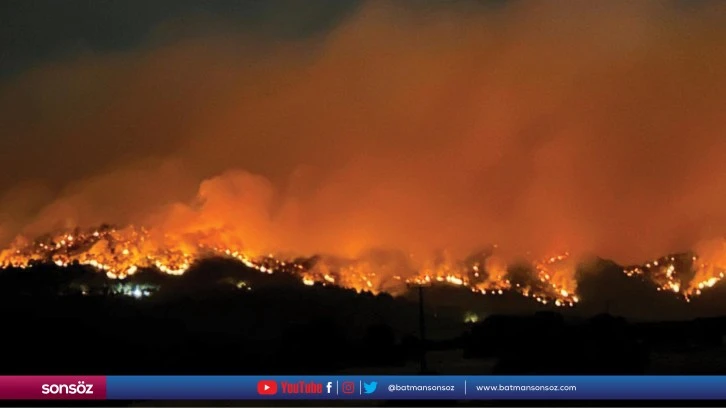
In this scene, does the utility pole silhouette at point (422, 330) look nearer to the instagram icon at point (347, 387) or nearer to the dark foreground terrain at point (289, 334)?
the dark foreground terrain at point (289, 334)

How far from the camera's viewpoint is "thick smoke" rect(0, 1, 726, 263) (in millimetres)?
1961

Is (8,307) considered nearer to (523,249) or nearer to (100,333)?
(100,333)

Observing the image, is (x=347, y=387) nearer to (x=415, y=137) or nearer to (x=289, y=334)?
(x=289, y=334)

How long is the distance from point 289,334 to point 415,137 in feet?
1.82

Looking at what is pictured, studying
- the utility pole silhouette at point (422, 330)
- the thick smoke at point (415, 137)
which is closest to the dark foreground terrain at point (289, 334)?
the utility pole silhouette at point (422, 330)

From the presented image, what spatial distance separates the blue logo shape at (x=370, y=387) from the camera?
190 centimetres

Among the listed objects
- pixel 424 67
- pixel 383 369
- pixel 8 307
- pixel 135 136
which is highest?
pixel 424 67

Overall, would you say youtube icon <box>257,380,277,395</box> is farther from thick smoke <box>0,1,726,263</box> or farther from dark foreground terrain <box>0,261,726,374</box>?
thick smoke <box>0,1,726,263</box>

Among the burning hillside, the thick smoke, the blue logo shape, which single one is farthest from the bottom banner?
the thick smoke

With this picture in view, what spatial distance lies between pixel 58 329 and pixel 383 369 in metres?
0.77

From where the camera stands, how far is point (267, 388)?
1.91 meters

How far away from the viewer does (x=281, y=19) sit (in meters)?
2.02

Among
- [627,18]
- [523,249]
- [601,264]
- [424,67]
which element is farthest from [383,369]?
[627,18]

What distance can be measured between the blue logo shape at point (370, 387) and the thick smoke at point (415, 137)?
31 centimetres
